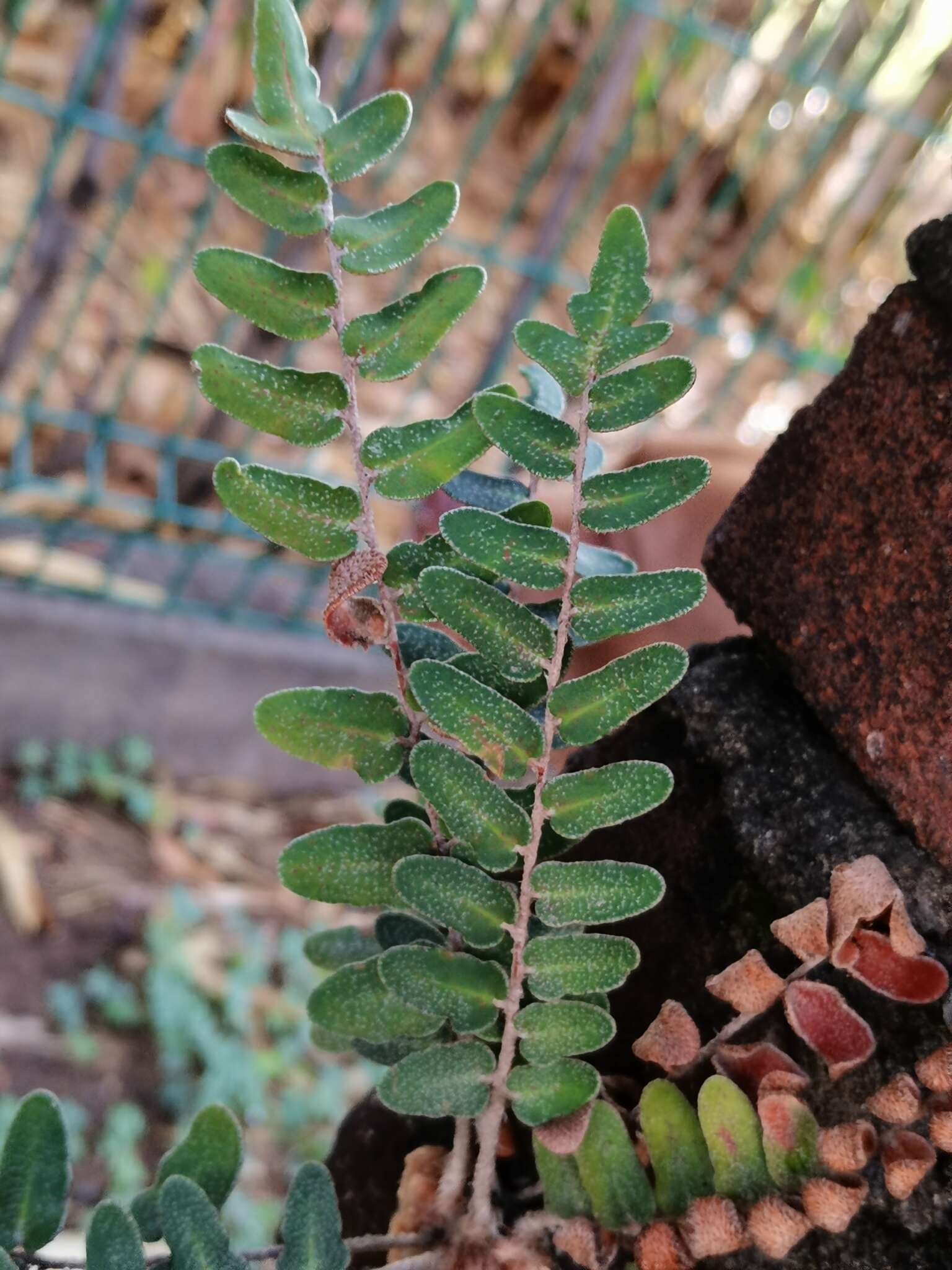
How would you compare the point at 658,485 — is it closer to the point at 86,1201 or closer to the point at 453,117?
the point at 86,1201

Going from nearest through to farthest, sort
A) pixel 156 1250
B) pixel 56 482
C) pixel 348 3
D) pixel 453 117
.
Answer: pixel 156 1250, pixel 348 3, pixel 56 482, pixel 453 117

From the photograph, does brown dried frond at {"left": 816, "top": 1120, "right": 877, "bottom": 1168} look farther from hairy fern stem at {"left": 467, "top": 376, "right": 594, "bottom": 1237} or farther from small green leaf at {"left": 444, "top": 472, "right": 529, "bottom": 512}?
small green leaf at {"left": 444, "top": 472, "right": 529, "bottom": 512}

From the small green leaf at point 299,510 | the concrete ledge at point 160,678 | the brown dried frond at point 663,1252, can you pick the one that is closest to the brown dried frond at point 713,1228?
the brown dried frond at point 663,1252

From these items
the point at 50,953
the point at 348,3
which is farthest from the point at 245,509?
the point at 348,3

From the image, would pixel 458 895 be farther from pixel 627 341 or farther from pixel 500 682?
pixel 627 341

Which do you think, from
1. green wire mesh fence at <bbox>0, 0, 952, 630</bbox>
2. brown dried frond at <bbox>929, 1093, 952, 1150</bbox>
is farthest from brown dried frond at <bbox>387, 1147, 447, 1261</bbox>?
green wire mesh fence at <bbox>0, 0, 952, 630</bbox>

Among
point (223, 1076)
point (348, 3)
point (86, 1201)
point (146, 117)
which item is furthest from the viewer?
point (146, 117)
